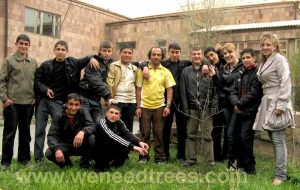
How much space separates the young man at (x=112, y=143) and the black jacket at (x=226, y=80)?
165 cm

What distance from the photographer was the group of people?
5.20 meters

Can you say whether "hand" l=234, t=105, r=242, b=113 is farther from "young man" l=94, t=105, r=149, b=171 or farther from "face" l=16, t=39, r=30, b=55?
"face" l=16, t=39, r=30, b=55

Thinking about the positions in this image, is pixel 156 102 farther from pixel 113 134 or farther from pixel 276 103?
pixel 276 103

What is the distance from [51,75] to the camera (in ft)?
19.4

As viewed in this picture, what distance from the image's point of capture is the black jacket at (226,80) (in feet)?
19.5

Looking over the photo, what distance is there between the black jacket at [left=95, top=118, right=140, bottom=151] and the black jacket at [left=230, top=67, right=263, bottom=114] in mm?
1629

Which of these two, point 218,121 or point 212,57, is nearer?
point 212,57

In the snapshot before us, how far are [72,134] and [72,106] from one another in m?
0.43

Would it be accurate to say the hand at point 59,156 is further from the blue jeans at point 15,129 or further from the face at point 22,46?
the face at point 22,46

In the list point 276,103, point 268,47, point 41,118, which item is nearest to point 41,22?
point 41,118

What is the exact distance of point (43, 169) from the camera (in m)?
5.38

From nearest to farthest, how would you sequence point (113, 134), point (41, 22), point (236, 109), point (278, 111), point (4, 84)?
1. point (278, 111)
2. point (113, 134)
3. point (236, 109)
4. point (4, 84)
5. point (41, 22)

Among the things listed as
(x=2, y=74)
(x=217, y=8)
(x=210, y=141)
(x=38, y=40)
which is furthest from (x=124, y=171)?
(x=217, y=8)

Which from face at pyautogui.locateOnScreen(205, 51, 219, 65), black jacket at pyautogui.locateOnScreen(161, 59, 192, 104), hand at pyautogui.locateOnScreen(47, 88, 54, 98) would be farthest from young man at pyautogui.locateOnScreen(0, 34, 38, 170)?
face at pyautogui.locateOnScreen(205, 51, 219, 65)
